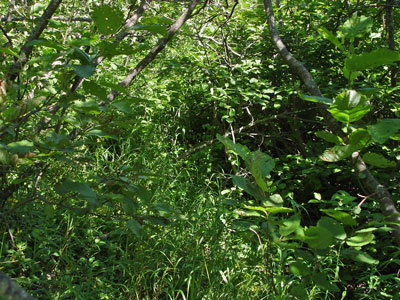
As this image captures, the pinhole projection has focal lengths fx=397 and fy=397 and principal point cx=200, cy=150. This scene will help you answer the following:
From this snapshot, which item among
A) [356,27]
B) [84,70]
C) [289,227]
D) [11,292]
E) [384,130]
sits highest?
[356,27]

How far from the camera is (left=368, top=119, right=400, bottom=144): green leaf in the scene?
944 millimetres

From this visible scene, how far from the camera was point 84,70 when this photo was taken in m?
1.22

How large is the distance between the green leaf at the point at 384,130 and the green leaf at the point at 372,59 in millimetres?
146

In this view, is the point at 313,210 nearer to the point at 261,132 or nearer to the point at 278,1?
the point at 261,132

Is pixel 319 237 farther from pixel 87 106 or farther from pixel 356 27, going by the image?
pixel 87 106

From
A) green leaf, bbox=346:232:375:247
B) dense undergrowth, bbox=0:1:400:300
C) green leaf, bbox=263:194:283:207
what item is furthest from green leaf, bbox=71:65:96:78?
green leaf, bbox=346:232:375:247

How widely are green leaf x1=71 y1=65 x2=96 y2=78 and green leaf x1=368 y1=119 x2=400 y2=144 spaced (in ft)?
2.66

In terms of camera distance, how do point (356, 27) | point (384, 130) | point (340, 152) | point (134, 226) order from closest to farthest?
point (384, 130)
point (340, 152)
point (356, 27)
point (134, 226)

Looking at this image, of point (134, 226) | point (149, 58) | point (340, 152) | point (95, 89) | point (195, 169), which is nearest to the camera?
point (340, 152)

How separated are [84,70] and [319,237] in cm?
83

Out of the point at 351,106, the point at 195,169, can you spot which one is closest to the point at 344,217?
the point at 351,106

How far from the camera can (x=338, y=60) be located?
4387 millimetres

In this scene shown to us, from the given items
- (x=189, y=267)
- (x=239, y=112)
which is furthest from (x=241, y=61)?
(x=189, y=267)

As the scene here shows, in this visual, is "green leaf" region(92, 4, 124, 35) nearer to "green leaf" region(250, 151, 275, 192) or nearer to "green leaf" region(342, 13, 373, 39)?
"green leaf" region(250, 151, 275, 192)
